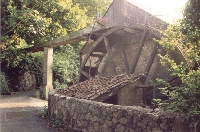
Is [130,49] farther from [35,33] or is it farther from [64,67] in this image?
[64,67]

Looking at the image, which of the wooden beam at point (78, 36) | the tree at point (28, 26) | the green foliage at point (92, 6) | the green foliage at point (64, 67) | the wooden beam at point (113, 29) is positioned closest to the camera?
the wooden beam at point (113, 29)

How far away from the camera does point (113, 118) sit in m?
4.63

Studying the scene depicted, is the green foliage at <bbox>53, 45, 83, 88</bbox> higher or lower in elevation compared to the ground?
higher

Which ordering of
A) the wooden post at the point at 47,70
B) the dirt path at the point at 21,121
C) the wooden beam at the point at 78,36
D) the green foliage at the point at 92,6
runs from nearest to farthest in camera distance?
1. the dirt path at the point at 21,121
2. the wooden beam at the point at 78,36
3. the wooden post at the point at 47,70
4. the green foliage at the point at 92,6

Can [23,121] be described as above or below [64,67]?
below

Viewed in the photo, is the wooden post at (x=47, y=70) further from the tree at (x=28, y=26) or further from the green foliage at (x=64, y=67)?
the tree at (x=28, y=26)

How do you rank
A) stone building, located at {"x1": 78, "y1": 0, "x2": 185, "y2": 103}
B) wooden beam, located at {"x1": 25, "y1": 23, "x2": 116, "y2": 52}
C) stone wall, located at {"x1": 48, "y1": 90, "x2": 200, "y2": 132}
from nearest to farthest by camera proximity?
stone wall, located at {"x1": 48, "y1": 90, "x2": 200, "y2": 132} < stone building, located at {"x1": 78, "y1": 0, "x2": 185, "y2": 103} < wooden beam, located at {"x1": 25, "y1": 23, "x2": 116, "y2": 52}

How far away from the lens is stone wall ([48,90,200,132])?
3462 mm

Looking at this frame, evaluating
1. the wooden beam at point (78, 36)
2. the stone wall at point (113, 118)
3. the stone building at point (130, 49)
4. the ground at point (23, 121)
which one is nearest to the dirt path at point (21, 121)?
the ground at point (23, 121)

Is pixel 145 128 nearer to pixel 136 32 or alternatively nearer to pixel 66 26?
pixel 136 32

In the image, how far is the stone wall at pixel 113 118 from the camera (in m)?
3.46

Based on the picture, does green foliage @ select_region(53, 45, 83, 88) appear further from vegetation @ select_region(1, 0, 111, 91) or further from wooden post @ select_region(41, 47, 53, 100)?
wooden post @ select_region(41, 47, 53, 100)

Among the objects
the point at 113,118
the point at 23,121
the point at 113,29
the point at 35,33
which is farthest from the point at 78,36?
the point at 113,118

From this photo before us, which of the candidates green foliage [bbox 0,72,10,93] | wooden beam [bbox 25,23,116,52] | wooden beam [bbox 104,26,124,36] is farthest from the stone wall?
green foliage [bbox 0,72,10,93]
